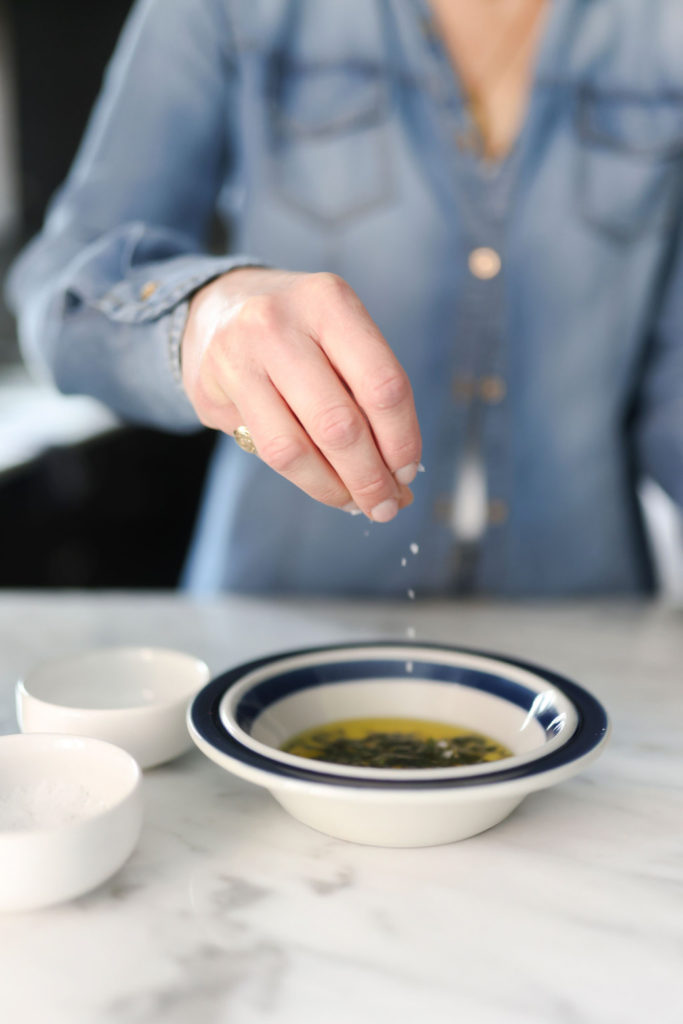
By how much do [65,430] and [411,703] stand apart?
259cm

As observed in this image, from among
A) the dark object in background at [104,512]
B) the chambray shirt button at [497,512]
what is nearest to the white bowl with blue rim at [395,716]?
the chambray shirt button at [497,512]

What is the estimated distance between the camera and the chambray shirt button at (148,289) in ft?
3.31

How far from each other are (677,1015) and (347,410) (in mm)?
460

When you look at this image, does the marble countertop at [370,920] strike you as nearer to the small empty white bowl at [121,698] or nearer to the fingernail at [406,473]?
the small empty white bowl at [121,698]

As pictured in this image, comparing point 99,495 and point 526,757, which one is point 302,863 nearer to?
point 526,757

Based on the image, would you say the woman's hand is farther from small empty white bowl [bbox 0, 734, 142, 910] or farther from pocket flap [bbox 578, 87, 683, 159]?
pocket flap [bbox 578, 87, 683, 159]

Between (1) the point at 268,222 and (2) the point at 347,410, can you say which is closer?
(2) the point at 347,410

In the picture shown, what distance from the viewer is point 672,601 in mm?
1372

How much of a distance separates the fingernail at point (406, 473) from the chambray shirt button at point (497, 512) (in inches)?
26.9

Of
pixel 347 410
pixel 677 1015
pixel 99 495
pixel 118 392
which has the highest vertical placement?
pixel 347 410

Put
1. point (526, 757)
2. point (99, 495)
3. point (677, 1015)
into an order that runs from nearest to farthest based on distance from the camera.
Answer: point (677, 1015), point (526, 757), point (99, 495)

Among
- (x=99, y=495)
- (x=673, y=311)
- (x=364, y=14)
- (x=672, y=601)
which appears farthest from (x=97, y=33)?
(x=672, y=601)

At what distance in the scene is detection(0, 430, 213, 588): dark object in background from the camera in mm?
3168

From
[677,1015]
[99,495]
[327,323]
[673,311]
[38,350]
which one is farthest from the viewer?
[99,495]
